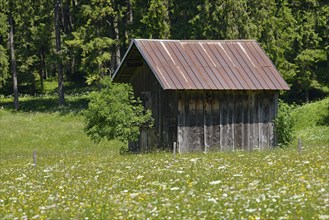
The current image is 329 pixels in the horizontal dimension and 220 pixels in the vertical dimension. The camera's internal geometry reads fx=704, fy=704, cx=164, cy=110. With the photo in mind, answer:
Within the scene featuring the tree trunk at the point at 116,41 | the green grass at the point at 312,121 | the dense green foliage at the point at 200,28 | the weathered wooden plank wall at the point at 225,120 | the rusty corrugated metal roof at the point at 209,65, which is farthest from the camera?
the tree trunk at the point at 116,41

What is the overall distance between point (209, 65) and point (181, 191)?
60.2 ft

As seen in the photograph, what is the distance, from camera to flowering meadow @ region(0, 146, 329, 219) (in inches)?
504

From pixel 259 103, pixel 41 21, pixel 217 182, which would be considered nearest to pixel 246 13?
pixel 259 103

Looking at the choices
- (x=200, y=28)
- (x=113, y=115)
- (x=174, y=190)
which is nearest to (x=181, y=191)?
(x=174, y=190)

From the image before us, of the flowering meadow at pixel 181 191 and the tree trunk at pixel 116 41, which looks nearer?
the flowering meadow at pixel 181 191

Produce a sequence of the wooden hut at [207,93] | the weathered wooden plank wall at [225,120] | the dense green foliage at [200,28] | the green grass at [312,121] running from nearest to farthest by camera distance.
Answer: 1. the wooden hut at [207,93]
2. the weathered wooden plank wall at [225,120]
3. the green grass at [312,121]
4. the dense green foliage at [200,28]

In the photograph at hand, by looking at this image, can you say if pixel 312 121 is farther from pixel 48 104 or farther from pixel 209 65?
pixel 48 104

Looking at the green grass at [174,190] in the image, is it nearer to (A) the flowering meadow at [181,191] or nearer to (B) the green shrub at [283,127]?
(A) the flowering meadow at [181,191]

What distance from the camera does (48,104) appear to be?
63.6 meters

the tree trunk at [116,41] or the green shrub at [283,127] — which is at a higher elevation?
the tree trunk at [116,41]

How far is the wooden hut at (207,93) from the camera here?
32.4 meters

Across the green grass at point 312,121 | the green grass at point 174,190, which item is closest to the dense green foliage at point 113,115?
the green grass at point 174,190

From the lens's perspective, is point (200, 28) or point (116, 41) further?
point (116, 41)

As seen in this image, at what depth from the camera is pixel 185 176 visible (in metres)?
18.4
